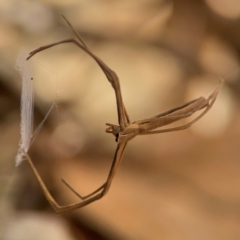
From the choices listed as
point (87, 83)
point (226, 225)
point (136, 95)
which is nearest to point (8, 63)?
point (87, 83)

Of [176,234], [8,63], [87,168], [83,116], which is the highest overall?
[8,63]

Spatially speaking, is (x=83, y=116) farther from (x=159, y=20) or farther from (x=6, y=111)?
(x=159, y=20)

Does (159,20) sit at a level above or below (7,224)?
above

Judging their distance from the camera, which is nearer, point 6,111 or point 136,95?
point 6,111

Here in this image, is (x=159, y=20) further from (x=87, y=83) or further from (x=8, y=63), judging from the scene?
(x=8, y=63)

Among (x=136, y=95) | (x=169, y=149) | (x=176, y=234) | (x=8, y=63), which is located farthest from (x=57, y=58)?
(x=176, y=234)

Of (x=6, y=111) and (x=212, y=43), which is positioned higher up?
(x=212, y=43)
